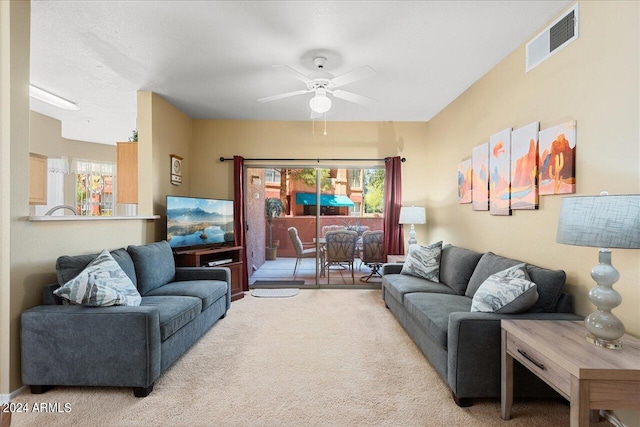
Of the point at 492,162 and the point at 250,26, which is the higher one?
the point at 250,26

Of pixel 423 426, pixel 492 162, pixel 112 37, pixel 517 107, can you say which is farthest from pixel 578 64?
pixel 112 37

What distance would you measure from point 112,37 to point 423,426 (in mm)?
3794

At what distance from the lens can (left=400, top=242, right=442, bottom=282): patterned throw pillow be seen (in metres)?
3.73

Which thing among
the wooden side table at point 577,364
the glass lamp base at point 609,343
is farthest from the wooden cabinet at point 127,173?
the glass lamp base at point 609,343

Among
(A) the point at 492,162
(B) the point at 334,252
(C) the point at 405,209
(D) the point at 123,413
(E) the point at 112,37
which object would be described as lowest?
(D) the point at 123,413

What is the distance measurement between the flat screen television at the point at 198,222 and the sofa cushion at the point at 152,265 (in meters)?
0.46

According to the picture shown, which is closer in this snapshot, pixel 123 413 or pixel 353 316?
pixel 123 413

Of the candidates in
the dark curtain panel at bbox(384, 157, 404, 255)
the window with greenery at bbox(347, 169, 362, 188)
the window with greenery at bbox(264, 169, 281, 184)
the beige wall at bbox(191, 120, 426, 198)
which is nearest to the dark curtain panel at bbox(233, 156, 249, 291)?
the beige wall at bbox(191, 120, 426, 198)

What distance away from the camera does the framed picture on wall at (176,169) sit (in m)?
4.58

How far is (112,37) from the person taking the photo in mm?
2781

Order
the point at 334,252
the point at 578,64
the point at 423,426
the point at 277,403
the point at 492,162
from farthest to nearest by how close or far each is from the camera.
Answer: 1. the point at 334,252
2. the point at 492,162
3. the point at 578,64
4. the point at 277,403
5. the point at 423,426

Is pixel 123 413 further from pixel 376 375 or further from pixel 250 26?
pixel 250 26

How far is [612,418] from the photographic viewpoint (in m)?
1.89

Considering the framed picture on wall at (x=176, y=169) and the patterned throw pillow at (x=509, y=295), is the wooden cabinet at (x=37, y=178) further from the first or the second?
the patterned throw pillow at (x=509, y=295)
